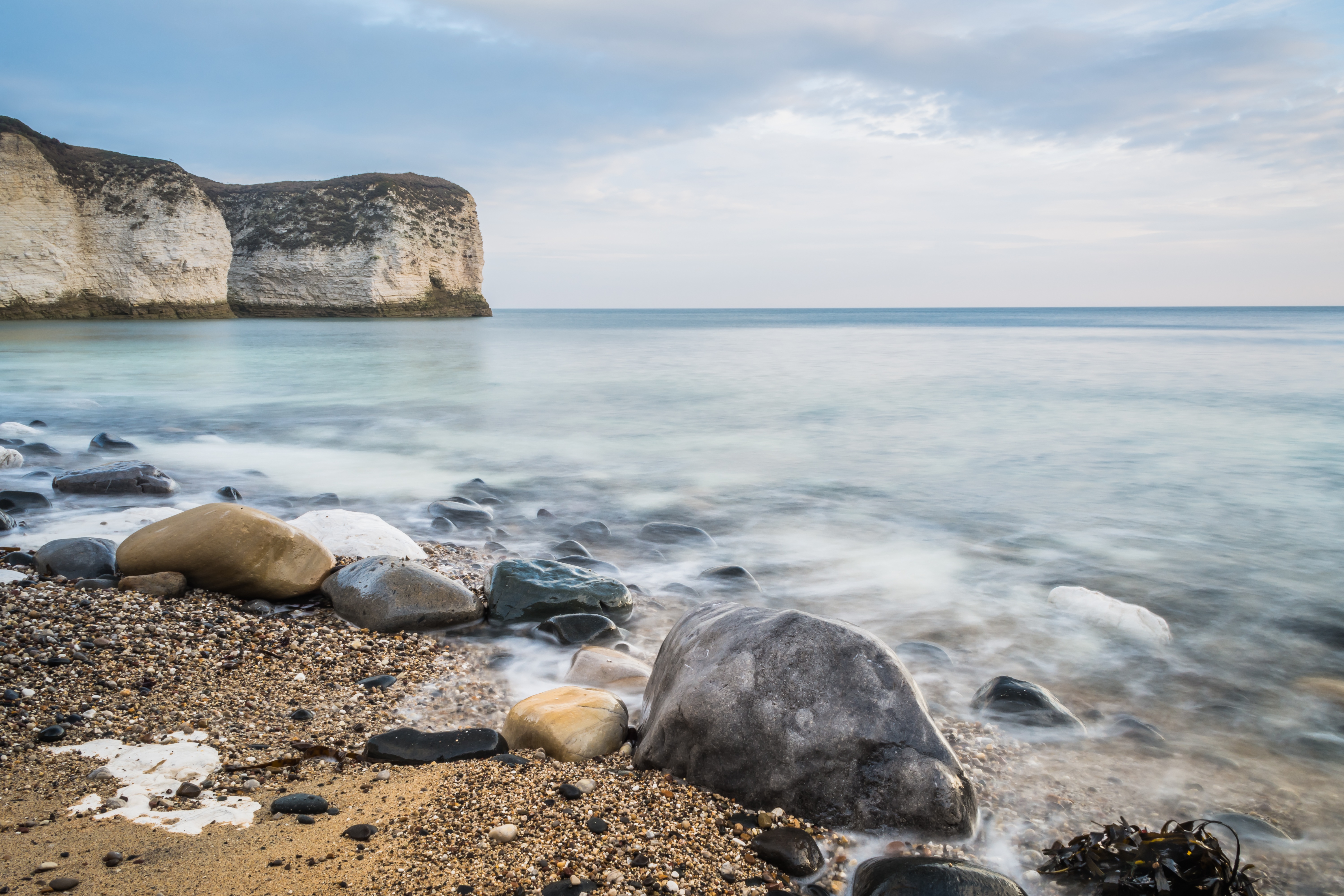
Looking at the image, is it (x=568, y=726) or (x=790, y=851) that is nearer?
(x=790, y=851)

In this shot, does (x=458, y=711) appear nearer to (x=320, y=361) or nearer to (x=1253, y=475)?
(x=1253, y=475)

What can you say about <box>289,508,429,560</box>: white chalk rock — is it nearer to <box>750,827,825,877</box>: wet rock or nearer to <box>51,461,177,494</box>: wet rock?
<box>51,461,177,494</box>: wet rock

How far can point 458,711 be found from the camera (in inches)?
117

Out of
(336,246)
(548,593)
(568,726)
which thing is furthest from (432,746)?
(336,246)

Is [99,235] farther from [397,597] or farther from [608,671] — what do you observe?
[608,671]

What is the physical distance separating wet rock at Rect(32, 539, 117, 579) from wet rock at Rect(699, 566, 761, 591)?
3.20 m

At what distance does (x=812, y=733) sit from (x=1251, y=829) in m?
1.50

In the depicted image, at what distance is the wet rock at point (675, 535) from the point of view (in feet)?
18.2

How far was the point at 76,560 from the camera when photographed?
3812 mm

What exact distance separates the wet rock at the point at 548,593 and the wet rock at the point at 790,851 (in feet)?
6.52

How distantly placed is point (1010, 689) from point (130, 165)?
147 ft

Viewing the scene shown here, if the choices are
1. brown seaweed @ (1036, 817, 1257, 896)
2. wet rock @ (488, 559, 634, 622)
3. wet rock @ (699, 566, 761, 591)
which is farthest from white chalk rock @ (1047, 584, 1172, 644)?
wet rock @ (488, 559, 634, 622)

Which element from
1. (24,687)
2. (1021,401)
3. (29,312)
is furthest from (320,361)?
(29,312)

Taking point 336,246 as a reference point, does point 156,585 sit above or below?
below
